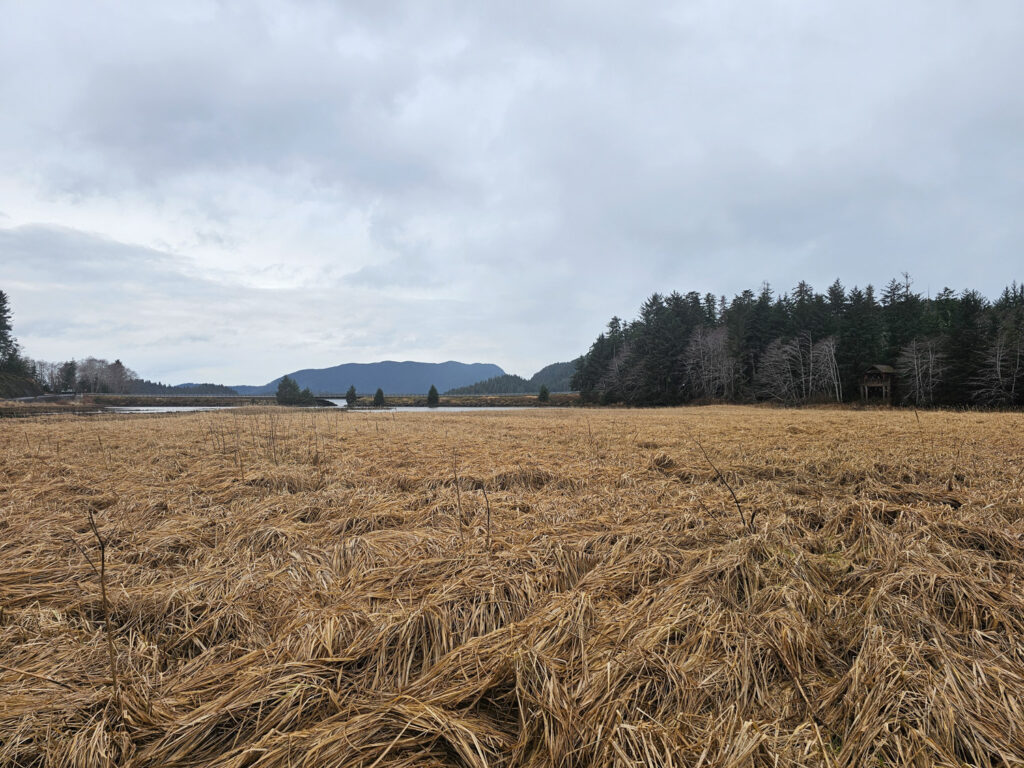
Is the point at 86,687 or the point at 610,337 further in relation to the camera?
the point at 610,337

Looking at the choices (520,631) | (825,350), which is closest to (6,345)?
(520,631)

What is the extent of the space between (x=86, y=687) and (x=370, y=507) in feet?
9.02

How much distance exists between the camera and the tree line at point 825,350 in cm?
3662

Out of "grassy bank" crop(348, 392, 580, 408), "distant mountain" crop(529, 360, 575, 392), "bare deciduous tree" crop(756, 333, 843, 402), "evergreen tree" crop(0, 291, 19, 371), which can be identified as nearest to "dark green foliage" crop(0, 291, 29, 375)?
"evergreen tree" crop(0, 291, 19, 371)

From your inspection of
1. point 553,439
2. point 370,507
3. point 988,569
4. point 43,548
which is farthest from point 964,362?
point 43,548

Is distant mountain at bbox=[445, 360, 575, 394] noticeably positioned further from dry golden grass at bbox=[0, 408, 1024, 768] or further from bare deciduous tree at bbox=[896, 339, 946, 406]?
dry golden grass at bbox=[0, 408, 1024, 768]

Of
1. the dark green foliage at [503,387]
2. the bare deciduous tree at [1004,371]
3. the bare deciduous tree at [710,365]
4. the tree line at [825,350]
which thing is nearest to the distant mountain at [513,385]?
the dark green foliage at [503,387]

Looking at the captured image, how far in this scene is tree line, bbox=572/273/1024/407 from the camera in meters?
36.6

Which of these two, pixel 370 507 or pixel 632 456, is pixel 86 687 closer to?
pixel 370 507

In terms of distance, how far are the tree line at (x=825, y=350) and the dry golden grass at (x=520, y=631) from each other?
46015mm

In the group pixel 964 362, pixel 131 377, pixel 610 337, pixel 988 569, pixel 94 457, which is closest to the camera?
pixel 988 569

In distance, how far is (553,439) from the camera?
35.4 ft

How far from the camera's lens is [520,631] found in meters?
2.23

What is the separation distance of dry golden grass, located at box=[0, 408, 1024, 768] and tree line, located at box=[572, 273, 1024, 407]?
4602 centimetres
